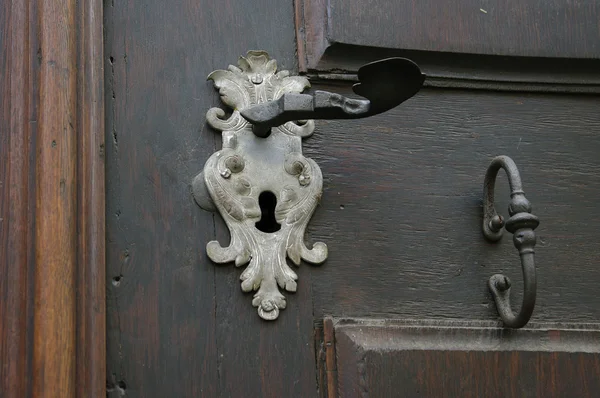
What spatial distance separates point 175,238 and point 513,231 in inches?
12.8

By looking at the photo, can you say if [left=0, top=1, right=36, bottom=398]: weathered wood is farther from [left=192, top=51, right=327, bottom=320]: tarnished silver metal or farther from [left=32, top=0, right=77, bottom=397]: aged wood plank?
A: [left=192, top=51, right=327, bottom=320]: tarnished silver metal

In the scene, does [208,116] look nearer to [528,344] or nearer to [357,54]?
[357,54]

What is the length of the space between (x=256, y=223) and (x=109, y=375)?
215mm

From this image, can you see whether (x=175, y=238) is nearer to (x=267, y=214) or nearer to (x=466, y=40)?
(x=267, y=214)

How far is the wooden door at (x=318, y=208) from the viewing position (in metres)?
0.87

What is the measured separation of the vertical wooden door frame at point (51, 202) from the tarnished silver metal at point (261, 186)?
12 centimetres

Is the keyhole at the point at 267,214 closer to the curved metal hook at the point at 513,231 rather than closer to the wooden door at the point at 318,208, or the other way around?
the wooden door at the point at 318,208

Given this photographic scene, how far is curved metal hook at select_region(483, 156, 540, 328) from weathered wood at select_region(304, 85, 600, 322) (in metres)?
0.02

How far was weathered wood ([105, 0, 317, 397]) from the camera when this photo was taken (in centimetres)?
91

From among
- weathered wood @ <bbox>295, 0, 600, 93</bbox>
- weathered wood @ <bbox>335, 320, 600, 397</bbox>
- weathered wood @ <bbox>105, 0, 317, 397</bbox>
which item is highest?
weathered wood @ <bbox>295, 0, 600, 93</bbox>

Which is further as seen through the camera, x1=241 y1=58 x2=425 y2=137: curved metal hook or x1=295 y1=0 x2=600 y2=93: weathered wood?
x1=295 y1=0 x2=600 y2=93: weathered wood

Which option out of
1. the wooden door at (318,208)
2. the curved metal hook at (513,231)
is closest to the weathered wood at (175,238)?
the wooden door at (318,208)

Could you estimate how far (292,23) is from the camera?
1.07 m

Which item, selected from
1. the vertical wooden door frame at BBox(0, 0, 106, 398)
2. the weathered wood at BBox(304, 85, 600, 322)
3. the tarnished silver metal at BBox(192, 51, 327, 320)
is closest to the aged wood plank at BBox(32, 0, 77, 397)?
the vertical wooden door frame at BBox(0, 0, 106, 398)
